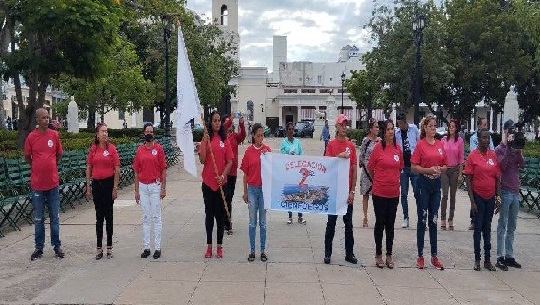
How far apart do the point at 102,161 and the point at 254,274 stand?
2.70 meters

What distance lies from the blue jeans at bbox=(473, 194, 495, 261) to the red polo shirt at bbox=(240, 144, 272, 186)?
2.97 m

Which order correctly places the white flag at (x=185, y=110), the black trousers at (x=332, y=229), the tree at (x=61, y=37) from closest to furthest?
the black trousers at (x=332, y=229)
the white flag at (x=185, y=110)
the tree at (x=61, y=37)

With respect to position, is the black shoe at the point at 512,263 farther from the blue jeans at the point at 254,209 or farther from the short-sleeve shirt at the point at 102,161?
the short-sleeve shirt at the point at 102,161

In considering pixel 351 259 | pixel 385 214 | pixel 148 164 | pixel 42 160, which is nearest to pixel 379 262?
pixel 351 259

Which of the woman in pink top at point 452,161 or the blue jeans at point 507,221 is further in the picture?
the woman in pink top at point 452,161

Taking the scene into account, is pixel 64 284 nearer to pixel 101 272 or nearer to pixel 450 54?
pixel 101 272

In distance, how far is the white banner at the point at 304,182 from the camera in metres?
7.88

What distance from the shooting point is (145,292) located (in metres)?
6.47

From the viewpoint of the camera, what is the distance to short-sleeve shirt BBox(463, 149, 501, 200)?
748 cm

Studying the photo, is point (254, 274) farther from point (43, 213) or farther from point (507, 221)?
point (507, 221)

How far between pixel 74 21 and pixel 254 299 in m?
11.0

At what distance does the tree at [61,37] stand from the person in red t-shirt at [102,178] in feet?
25.5

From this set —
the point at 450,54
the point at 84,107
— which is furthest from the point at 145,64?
the point at 450,54

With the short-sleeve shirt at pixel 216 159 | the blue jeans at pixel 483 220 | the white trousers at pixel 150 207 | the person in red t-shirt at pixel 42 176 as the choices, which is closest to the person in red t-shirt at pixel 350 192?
the short-sleeve shirt at pixel 216 159
